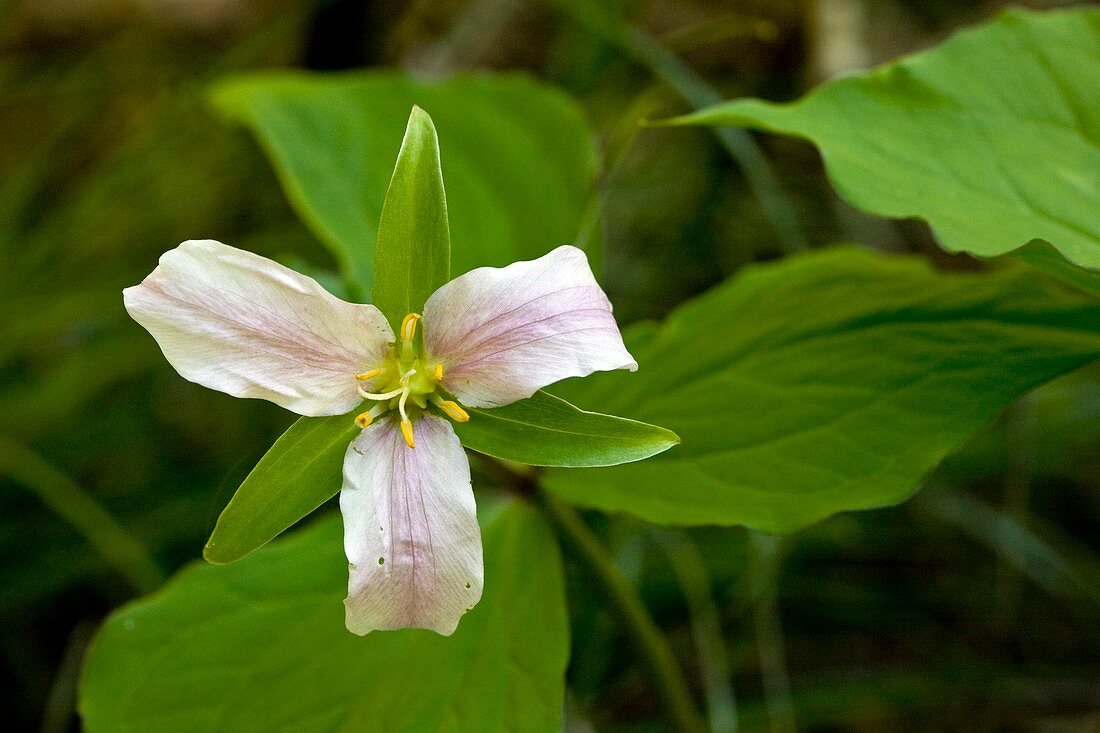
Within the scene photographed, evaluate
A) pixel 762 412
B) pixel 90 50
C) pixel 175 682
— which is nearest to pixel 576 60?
pixel 90 50

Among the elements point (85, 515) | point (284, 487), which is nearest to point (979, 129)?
point (284, 487)

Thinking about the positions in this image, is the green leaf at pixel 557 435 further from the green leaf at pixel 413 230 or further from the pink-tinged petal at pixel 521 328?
the green leaf at pixel 413 230

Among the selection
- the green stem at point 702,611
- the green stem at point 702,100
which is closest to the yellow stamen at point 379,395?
the green stem at point 702,611

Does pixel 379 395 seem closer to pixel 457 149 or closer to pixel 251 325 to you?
pixel 251 325

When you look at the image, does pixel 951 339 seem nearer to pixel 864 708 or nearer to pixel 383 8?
pixel 864 708

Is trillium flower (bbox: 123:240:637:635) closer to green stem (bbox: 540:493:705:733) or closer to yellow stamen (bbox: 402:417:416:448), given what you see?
yellow stamen (bbox: 402:417:416:448)

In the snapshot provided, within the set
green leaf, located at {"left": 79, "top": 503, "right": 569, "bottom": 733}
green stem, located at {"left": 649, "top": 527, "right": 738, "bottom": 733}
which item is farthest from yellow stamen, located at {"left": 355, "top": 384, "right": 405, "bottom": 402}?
green stem, located at {"left": 649, "top": 527, "right": 738, "bottom": 733}

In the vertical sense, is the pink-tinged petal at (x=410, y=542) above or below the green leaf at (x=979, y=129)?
below
